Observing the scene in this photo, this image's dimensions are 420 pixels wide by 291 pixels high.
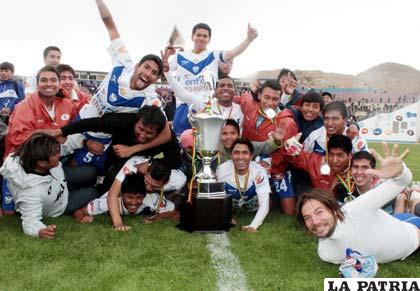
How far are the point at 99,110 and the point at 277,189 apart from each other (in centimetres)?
196

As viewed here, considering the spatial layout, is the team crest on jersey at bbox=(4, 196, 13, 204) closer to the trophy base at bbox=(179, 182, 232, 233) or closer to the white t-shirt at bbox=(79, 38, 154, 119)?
the white t-shirt at bbox=(79, 38, 154, 119)

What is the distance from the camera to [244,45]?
525 cm

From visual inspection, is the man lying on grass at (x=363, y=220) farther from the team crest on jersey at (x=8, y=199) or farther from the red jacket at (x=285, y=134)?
the team crest on jersey at (x=8, y=199)

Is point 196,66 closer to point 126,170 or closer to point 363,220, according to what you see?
point 126,170

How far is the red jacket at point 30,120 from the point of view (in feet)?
13.5

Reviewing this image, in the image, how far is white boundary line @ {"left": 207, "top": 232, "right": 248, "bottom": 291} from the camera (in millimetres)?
2623

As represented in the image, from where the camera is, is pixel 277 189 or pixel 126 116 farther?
pixel 277 189

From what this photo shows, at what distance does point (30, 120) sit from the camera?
417 centimetres

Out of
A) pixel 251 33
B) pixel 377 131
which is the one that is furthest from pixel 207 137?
pixel 377 131

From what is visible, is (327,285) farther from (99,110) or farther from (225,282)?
(99,110)

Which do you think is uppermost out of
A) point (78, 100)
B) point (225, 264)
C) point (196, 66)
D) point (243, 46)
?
point (243, 46)

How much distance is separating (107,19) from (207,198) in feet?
6.95

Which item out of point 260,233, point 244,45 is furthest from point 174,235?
point 244,45

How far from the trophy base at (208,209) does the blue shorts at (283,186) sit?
1004 mm
